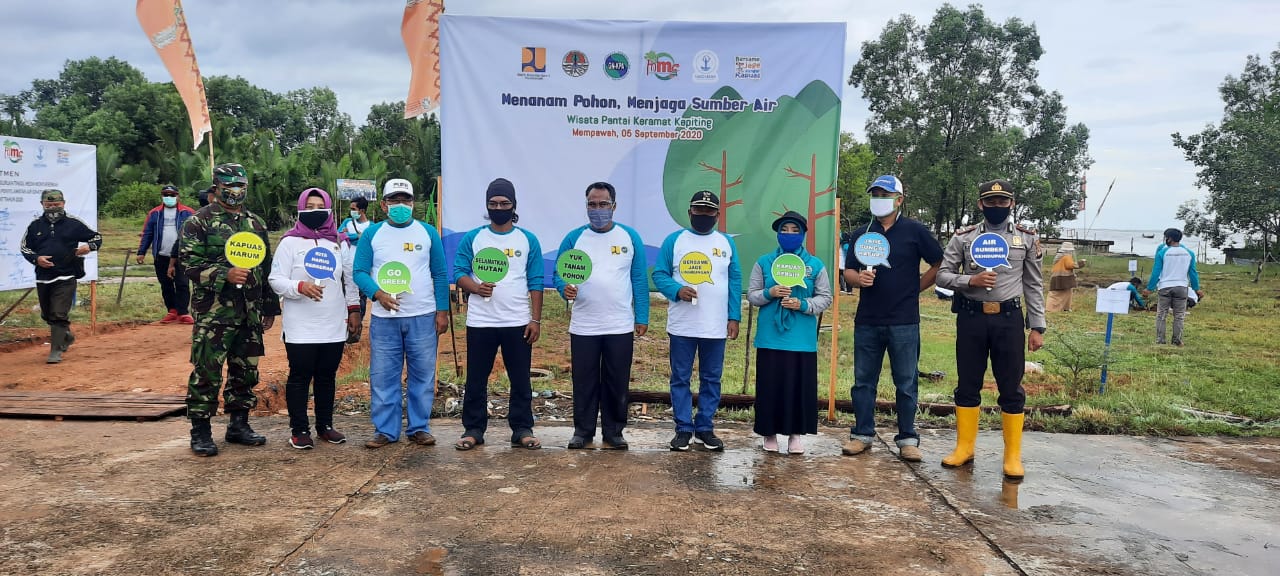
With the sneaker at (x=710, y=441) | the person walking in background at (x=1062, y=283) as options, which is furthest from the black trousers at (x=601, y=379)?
the person walking in background at (x=1062, y=283)

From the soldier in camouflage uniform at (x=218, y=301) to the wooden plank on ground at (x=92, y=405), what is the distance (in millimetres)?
1346

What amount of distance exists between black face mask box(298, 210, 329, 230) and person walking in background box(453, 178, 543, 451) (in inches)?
36.1

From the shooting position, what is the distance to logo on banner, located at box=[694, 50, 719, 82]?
6590 mm

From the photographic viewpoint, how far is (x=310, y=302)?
539 centimetres

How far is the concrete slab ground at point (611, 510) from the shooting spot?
3717mm

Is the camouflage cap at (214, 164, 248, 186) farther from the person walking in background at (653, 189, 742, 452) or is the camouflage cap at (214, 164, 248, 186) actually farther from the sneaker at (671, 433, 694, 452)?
the sneaker at (671, 433, 694, 452)

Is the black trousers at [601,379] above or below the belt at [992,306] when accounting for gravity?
below

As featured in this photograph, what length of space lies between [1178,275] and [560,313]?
9.65m

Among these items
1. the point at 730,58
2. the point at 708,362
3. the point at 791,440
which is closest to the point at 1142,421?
the point at 791,440

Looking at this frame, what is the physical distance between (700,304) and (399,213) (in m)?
2.11

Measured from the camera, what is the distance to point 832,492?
4.77 meters

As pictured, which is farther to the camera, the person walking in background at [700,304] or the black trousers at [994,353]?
the person walking in background at [700,304]

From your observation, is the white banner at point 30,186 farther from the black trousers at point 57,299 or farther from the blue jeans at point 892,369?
the blue jeans at point 892,369

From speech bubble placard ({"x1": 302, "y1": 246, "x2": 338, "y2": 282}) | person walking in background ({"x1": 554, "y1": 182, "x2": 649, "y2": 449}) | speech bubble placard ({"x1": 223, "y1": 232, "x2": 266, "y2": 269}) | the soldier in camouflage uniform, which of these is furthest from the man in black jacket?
person walking in background ({"x1": 554, "y1": 182, "x2": 649, "y2": 449})
